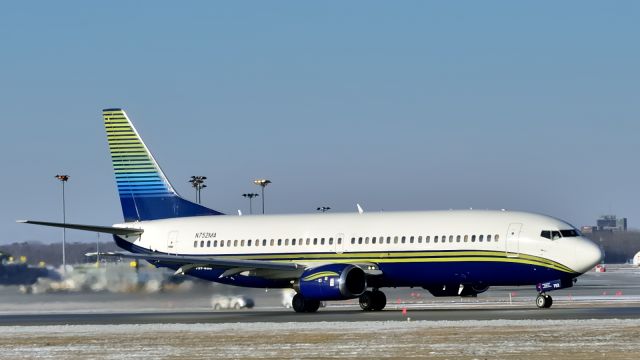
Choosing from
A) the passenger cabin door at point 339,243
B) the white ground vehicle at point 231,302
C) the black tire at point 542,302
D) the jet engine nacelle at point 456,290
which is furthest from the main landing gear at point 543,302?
the white ground vehicle at point 231,302

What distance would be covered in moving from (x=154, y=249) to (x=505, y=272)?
59.5 ft

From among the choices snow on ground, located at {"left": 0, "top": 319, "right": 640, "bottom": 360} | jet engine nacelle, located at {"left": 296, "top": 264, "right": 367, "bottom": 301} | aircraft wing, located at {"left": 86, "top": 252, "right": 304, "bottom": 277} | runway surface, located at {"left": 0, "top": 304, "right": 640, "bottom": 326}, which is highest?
aircraft wing, located at {"left": 86, "top": 252, "right": 304, "bottom": 277}

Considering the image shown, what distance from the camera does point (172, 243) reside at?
62312mm

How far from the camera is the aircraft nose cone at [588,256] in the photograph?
172 feet

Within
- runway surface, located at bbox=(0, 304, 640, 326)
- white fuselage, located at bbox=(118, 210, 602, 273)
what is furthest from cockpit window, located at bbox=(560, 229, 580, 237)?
runway surface, located at bbox=(0, 304, 640, 326)

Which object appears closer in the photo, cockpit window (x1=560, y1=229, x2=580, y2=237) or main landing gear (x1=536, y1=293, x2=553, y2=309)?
cockpit window (x1=560, y1=229, x2=580, y2=237)

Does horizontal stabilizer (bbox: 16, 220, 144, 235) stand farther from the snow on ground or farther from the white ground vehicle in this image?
the snow on ground

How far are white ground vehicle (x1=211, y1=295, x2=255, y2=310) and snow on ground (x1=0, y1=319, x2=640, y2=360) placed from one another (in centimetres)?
1607

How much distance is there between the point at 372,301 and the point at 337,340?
63.9 ft

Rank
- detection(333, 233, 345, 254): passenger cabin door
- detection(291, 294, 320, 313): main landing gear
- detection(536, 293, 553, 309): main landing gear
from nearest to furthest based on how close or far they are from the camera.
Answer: detection(536, 293, 553, 309): main landing gear → detection(291, 294, 320, 313): main landing gear → detection(333, 233, 345, 254): passenger cabin door

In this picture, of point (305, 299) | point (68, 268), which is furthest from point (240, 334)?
point (68, 268)

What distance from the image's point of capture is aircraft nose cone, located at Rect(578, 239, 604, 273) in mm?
52531

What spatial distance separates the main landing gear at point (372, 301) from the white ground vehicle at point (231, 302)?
7.95 meters

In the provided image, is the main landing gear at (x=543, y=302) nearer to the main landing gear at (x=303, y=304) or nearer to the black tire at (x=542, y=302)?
the black tire at (x=542, y=302)
